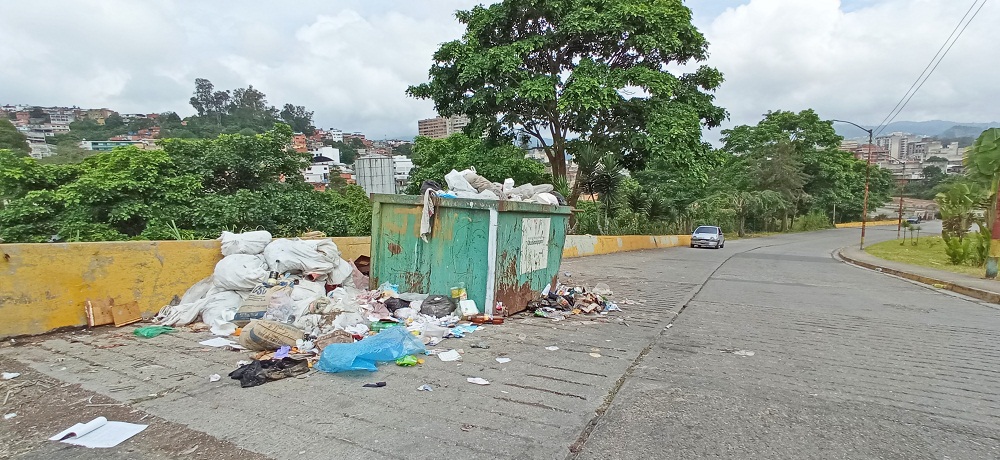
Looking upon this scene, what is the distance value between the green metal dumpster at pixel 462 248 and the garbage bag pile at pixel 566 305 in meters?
0.22

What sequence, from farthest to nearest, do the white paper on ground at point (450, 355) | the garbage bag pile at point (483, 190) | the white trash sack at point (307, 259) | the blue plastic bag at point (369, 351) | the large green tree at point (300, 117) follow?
the large green tree at point (300, 117), the garbage bag pile at point (483, 190), the white trash sack at point (307, 259), the white paper on ground at point (450, 355), the blue plastic bag at point (369, 351)

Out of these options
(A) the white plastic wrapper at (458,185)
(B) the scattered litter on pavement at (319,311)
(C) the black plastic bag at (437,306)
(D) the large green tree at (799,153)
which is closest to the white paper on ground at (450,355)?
(B) the scattered litter on pavement at (319,311)

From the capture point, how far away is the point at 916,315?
6914 mm

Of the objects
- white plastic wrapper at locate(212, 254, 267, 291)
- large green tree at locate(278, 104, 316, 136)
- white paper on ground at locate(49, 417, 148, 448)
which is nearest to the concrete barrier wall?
white plastic wrapper at locate(212, 254, 267, 291)

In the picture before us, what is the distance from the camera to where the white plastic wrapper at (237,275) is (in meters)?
5.12

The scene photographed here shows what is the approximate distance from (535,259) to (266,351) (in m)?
3.13

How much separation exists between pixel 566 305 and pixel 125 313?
456 centimetres

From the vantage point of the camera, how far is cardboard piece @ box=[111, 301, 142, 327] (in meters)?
4.67

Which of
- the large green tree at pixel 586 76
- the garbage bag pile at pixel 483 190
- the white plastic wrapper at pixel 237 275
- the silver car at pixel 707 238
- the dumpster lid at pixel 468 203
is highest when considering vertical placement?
the large green tree at pixel 586 76

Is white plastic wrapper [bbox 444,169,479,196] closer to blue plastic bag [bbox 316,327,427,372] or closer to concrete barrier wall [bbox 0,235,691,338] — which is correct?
blue plastic bag [bbox 316,327,427,372]

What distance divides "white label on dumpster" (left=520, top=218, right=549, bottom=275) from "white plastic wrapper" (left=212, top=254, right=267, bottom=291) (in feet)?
9.04

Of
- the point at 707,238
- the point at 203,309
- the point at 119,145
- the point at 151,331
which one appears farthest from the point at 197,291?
the point at 707,238

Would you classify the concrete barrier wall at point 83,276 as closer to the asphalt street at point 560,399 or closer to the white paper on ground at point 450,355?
the asphalt street at point 560,399

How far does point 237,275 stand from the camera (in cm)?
514
